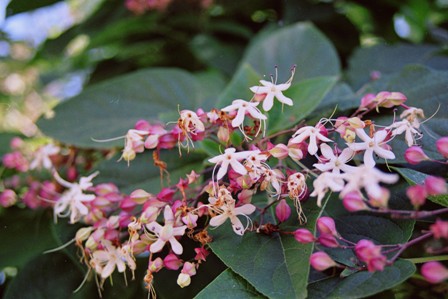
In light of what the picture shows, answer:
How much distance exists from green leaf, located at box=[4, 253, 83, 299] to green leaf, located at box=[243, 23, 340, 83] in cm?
44

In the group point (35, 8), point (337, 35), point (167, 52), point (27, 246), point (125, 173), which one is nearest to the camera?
point (125, 173)

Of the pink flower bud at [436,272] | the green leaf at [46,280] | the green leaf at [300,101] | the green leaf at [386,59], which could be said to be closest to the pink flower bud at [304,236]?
the pink flower bud at [436,272]

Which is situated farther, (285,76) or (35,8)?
(35,8)

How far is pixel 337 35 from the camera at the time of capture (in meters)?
1.19

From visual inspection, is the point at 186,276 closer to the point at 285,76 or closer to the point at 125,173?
the point at 125,173

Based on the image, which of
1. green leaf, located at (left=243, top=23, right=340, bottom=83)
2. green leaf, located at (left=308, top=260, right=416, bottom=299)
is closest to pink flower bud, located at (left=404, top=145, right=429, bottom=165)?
green leaf, located at (left=308, top=260, right=416, bottom=299)

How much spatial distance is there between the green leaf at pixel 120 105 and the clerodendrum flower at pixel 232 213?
37 centimetres

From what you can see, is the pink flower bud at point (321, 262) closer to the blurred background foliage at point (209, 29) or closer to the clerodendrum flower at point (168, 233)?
the clerodendrum flower at point (168, 233)

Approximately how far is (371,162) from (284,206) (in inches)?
3.6

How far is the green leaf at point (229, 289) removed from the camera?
47 centimetres

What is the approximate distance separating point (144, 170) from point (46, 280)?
21cm

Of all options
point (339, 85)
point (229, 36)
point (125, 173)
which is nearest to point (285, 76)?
point (339, 85)

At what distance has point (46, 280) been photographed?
73 cm

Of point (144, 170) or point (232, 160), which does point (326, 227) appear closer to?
point (232, 160)
